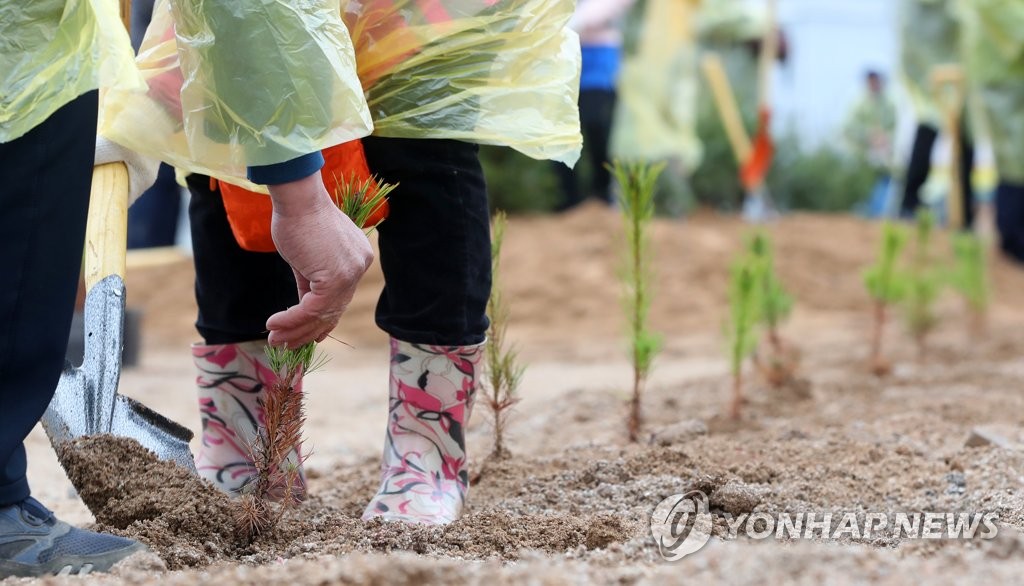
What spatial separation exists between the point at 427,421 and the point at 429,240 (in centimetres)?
31

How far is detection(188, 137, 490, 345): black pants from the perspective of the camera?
1.90m

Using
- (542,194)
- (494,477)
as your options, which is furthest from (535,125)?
(542,194)

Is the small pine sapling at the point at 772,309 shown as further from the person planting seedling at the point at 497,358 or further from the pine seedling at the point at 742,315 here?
→ the person planting seedling at the point at 497,358

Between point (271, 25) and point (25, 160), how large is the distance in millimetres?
368

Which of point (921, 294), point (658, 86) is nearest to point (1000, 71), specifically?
point (658, 86)

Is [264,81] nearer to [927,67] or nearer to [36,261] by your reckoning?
[36,261]

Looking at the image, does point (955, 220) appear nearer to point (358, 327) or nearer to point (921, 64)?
point (921, 64)

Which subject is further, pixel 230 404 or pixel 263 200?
pixel 230 404

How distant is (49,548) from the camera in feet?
5.10

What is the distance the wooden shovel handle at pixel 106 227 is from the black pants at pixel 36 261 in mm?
263

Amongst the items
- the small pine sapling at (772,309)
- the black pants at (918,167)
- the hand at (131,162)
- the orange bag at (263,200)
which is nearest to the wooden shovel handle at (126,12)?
the hand at (131,162)

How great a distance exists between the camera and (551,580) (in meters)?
1.29

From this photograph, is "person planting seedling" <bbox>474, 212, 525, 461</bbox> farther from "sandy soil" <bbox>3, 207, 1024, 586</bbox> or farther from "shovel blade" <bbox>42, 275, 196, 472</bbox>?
"shovel blade" <bbox>42, 275, 196, 472</bbox>

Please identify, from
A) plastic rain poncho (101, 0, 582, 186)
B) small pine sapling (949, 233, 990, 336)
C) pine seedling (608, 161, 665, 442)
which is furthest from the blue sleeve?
small pine sapling (949, 233, 990, 336)
